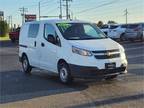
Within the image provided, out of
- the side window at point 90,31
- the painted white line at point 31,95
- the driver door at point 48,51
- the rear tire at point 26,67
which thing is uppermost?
the side window at point 90,31

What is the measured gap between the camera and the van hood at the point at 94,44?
39.9ft

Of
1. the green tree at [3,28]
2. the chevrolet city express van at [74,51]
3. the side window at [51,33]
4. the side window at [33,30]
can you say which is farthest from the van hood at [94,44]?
the green tree at [3,28]

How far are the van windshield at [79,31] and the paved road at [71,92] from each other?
130cm

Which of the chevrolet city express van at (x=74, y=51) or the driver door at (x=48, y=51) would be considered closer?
the chevrolet city express van at (x=74, y=51)

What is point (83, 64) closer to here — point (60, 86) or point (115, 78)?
point (60, 86)

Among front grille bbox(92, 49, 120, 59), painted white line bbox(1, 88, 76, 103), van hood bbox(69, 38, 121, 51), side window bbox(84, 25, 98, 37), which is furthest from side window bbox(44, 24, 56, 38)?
painted white line bbox(1, 88, 76, 103)

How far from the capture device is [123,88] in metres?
11.6

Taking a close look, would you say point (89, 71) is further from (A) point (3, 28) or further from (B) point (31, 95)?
(A) point (3, 28)

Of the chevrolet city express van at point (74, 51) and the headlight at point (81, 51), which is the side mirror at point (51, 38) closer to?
the chevrolet city express van at point (74, 51)

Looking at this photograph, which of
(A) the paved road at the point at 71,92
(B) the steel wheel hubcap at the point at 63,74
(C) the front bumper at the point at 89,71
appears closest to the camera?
(A) the paved road at the point at 71,92

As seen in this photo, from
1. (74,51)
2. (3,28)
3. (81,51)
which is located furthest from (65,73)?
(3,28)

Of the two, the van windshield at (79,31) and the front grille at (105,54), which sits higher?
the van windshield at (79,31)

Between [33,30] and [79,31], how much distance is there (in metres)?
2.29

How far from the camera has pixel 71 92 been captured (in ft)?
36.7
